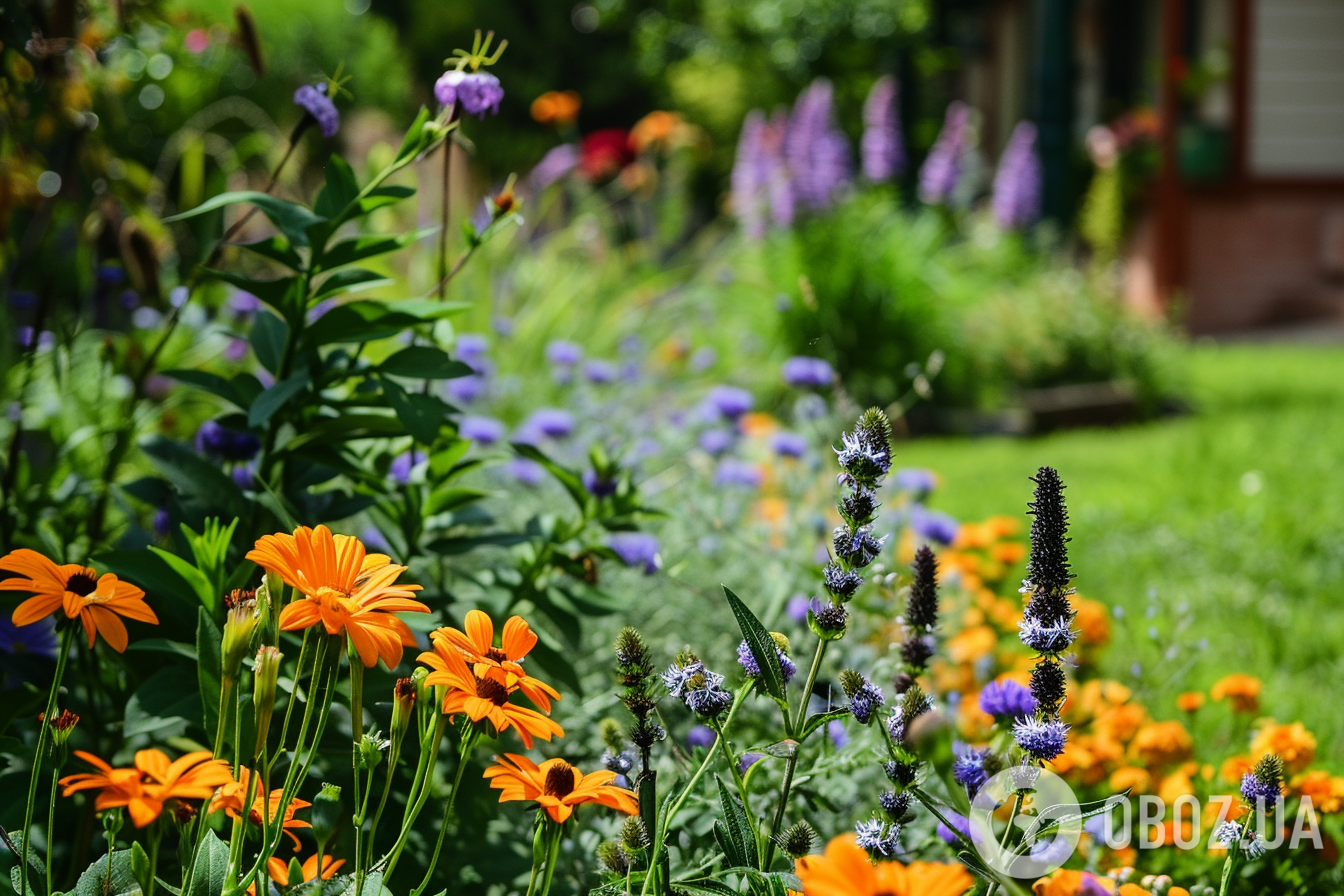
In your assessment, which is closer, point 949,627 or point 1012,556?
point 949,627

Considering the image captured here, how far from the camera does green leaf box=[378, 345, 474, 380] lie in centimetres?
129

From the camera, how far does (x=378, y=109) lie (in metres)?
13.1

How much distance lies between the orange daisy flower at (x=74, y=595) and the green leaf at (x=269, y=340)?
503 millimetres

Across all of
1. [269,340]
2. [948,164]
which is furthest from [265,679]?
[948,164]

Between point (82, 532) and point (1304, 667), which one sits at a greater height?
point (82, 532)

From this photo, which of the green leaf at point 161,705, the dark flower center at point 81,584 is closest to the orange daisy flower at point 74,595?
the dark flower center at point 81,584

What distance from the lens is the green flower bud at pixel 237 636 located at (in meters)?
0.78

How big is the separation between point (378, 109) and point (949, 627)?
12.1m

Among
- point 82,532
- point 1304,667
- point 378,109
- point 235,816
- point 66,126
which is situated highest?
point 378,109

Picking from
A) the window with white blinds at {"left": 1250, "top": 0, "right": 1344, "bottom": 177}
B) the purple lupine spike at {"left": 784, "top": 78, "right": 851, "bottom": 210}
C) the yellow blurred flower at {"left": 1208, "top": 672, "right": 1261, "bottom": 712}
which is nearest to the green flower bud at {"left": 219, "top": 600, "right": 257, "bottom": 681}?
the yellow blurred flower at {"left": 1208, "top": 672, "right": 1261, "bottom": 712}

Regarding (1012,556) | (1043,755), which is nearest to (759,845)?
(1043,755)

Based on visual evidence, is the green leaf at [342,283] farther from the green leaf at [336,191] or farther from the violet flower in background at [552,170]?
the violet flower in background at [552,170]

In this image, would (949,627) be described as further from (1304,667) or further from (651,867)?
(651,867)

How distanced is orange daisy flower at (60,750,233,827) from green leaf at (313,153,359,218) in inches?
27.4
